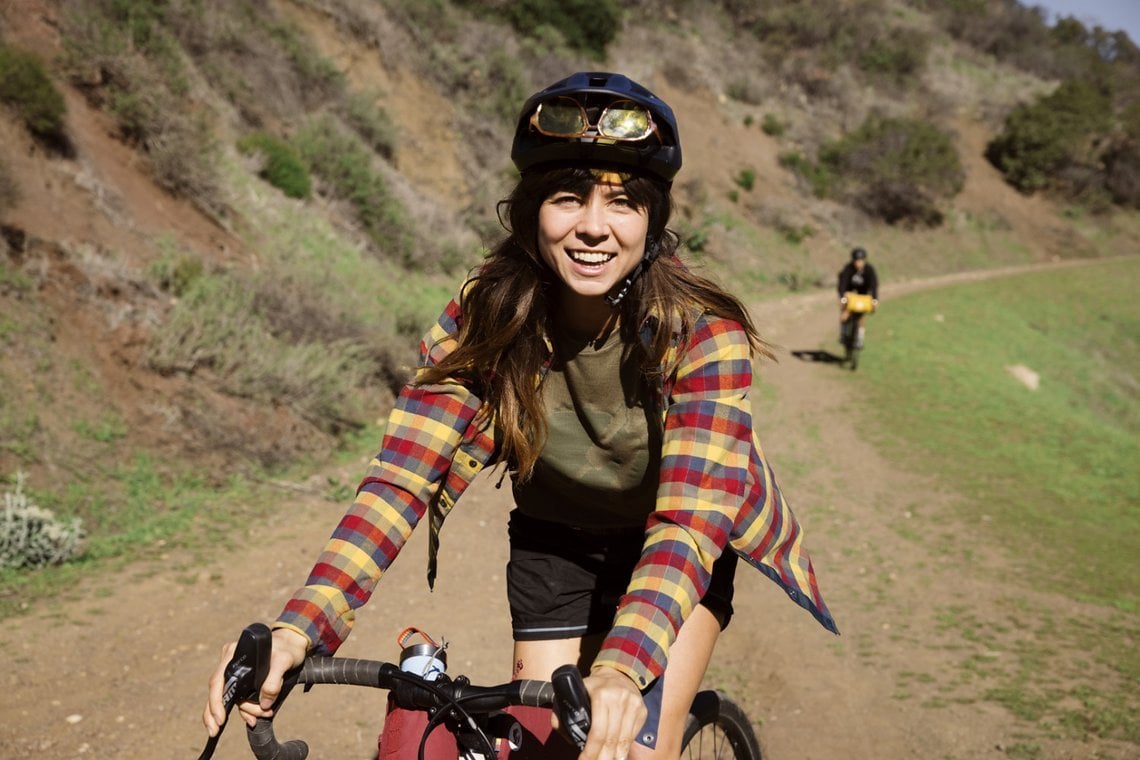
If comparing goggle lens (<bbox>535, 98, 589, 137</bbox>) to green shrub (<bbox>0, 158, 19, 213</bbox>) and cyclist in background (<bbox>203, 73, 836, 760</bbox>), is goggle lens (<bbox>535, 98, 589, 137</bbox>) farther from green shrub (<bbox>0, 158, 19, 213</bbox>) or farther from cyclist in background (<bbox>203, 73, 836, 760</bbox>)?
green shrub (<bbox>0, 158, 19, 213</bbox>)

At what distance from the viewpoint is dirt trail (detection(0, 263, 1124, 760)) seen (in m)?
4.65

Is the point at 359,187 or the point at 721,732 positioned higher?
the point at 359,187

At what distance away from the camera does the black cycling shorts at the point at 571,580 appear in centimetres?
274

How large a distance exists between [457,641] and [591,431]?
361 centimetres

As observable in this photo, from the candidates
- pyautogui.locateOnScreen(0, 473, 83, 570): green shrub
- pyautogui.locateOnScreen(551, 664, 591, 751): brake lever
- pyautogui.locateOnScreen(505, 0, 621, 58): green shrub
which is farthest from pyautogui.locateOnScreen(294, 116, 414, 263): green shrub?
pyautogui.locateOnScreen(505, 0, 621, 58): green shrub

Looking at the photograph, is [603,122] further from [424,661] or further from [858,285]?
[858,285]

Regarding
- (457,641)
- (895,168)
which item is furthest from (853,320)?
(895,168)

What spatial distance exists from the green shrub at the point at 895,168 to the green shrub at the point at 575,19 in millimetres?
11086

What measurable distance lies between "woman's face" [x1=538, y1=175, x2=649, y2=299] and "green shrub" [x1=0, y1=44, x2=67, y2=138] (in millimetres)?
10005

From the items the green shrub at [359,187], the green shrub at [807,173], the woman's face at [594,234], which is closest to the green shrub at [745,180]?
the green shrub at [807,173]

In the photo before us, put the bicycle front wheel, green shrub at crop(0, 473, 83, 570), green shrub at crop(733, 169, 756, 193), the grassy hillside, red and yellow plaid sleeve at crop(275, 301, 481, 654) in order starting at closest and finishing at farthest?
1. red and yellow plaid sleeve at crop(275, 301, 481, 654)
2. the bicycle front wheel
3. the grassy hillside
4. green shrub at crop(0, 473, 83, 570)
5. green shrub at crop(733, 169, 756, 193)

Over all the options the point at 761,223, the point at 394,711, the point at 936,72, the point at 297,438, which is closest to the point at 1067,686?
the point at 394,711

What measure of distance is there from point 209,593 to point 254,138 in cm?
1060

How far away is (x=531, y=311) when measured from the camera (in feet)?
8.41
